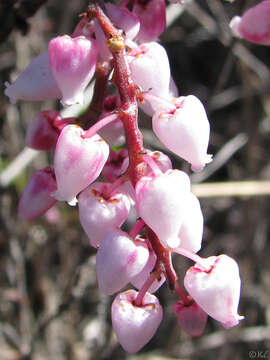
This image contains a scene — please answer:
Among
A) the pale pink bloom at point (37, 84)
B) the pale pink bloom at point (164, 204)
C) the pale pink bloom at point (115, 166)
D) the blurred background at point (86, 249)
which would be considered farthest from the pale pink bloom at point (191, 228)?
the blurred background at point (86, 249)

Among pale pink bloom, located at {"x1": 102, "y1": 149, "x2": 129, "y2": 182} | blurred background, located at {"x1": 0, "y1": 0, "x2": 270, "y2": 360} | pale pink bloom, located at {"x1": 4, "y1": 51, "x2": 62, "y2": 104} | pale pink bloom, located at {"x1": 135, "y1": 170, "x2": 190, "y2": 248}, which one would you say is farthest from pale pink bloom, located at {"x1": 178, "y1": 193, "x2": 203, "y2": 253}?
blurred background, located at {"x1": 0, "y1": 0, "x2": 270, "y2": 360}

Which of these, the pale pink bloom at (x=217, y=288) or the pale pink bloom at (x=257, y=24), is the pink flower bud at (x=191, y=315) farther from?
the pale pink bloom at (x=257, y=24)

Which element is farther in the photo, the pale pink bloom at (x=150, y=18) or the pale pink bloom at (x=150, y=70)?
the pale pink bloom at (x=150, y=18)

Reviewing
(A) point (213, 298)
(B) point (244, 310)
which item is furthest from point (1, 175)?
(B) point (244, 310)

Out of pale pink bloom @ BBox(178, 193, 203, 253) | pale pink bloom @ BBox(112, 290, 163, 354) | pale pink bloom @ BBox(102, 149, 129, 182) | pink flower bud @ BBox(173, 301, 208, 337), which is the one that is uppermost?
pale pink bloom @ BBox(102, 149, 129, 182)

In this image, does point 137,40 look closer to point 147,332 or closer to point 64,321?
point 147,332

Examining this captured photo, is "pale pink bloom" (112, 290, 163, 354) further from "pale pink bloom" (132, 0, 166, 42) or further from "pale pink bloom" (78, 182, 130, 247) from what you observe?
"pale pink bloom" (132, 0, 166, 42)

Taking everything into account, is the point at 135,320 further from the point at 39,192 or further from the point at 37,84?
the point at 37,84
